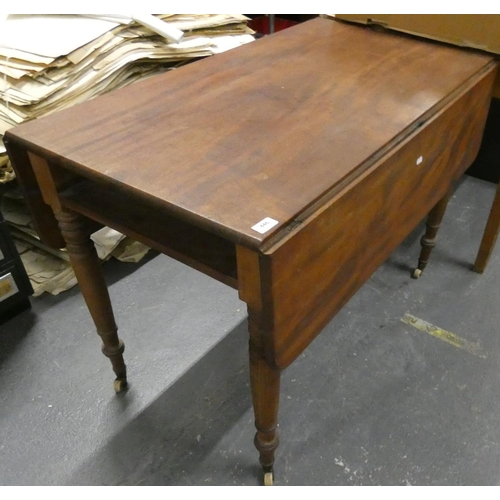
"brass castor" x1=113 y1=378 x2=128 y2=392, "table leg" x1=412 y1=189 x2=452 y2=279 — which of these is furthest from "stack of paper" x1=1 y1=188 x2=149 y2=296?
"table leg" x1=412 y1=189 x2=452 y2=279

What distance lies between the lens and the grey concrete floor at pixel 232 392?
3.66 ft

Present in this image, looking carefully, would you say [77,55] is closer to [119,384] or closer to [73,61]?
[73,61]

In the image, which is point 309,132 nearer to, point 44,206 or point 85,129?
point 85,129

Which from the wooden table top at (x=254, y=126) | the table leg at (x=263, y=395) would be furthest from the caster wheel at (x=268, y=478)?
the wooden table top at (x=254, y=126)

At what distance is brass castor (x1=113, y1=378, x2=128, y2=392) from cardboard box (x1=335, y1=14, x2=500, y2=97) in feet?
3.65

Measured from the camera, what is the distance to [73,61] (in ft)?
4.43

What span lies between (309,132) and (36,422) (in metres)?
0.92

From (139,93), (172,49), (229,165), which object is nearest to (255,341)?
(229,165)

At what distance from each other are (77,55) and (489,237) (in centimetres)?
126

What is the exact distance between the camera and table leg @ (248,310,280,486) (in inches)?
31.5

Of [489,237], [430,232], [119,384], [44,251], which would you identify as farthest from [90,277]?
[489,237]

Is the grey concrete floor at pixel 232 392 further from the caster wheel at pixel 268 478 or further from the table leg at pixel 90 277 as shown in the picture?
the table leg at pixel 90 277

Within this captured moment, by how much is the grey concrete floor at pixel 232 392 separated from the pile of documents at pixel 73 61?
125 mm

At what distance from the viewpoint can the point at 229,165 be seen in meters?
0.78
